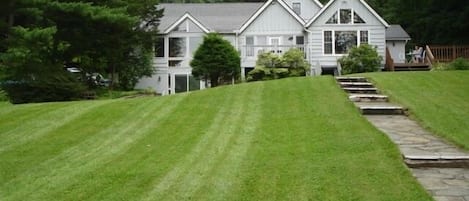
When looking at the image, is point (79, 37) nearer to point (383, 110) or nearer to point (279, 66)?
point (279, 66)

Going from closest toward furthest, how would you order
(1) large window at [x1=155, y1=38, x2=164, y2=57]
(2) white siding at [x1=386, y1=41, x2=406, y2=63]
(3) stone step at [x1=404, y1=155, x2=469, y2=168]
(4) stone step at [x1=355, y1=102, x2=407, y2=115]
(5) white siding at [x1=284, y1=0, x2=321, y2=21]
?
1. (3) stone step at [x1=404, y1=155, x2=469, y2=168]
2. (4) stone step at [x1=355, y1=102, x2=407, y2=115]
3. (1) large window at [x1=155, y1=38, x2=164, y2=57]
4. (2) white siding at [x1=386, y1=41, x2=406, y2=63]
5. (5) white siding at [x1=284, y1=0, x2=321, y2=21]

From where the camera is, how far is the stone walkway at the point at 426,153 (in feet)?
19.2

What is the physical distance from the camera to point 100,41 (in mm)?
23922

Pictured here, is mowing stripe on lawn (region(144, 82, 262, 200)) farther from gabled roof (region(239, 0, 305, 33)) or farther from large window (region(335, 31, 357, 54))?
gabled roof (region(239, 0, 305, 33))

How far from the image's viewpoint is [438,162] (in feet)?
22.4

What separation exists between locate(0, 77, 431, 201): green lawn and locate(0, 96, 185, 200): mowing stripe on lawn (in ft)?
0.05

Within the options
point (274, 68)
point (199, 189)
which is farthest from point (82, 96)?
point (199, 189)

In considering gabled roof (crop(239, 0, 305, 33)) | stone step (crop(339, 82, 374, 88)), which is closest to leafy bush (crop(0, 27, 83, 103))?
stone step (crop(339, 82, 374, 88))

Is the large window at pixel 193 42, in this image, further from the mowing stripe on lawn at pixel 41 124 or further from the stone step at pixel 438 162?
the stone step at pixel 438 162

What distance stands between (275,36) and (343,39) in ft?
12.2

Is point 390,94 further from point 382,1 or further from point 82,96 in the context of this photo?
point 382,1

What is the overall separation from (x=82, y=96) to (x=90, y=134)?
501 inches

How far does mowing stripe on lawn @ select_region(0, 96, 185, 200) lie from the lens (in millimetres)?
6062

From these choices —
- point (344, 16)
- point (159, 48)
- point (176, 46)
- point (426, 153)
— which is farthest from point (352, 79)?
point (159, 48)
